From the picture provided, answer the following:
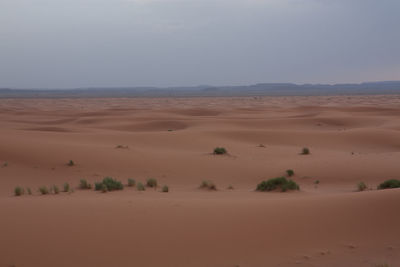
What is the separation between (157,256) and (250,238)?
158cm

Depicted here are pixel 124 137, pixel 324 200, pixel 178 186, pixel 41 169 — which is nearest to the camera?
pixel 324 200

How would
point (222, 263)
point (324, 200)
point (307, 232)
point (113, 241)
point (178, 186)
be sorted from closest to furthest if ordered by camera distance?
point (222, 263) → point (113, 241) → point (307, 232) → point (324, 200) → point (178, 186)

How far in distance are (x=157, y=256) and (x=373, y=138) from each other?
2460 centimetres

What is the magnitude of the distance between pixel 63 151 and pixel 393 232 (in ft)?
49.6

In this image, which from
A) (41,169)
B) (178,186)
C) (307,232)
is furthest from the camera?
(41,169)

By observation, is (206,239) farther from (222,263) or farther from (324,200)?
(324,200)

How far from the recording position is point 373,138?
2845cm

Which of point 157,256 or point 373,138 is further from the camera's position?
point 373,138

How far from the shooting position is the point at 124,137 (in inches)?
1062

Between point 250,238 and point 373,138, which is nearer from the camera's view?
point 250,238

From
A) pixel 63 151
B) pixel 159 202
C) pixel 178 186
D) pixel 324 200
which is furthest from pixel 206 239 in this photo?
pixel 63 151

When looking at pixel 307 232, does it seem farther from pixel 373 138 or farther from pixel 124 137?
pixel 373 138

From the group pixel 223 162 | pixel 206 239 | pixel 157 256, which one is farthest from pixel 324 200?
pixel 223 162

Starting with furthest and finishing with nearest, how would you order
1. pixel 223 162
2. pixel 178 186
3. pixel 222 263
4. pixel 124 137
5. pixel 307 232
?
1. pixel 124 137
2. pixel 223 162
3. pixel 178 186
4. pixel 307 232
5. pixel 222 263
